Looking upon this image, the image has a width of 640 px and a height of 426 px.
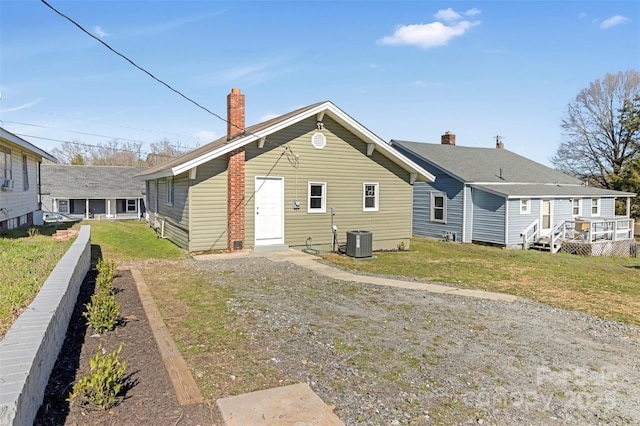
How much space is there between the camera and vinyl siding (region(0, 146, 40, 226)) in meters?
12.5

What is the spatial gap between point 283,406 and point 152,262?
834 cm

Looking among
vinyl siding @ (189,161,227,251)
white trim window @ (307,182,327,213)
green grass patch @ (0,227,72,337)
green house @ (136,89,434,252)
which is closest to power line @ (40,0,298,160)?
green house @ (136,89,434,252)

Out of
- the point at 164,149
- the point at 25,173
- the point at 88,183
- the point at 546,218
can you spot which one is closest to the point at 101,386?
the point at 25,173

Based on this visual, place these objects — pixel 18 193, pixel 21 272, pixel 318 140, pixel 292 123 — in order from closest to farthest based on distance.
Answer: pixel 21 272, pixel 292 123, pixel 318 140, pixel 18 193

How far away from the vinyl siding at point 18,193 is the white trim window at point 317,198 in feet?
30.2

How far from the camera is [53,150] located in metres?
53.8

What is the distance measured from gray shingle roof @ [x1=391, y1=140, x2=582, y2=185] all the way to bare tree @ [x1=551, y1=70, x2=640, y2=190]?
1179 cm

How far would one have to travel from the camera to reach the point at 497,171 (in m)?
22.5

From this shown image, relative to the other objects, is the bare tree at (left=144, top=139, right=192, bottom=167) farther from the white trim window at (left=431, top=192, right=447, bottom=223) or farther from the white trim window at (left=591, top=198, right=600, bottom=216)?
the white trim window at (left=591, top=198, right=600, bottom=216)

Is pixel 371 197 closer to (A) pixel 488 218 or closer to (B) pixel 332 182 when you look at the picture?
(B) pixel 332 182

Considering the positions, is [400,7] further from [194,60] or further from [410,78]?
[194,60]

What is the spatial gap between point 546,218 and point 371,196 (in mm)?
11506

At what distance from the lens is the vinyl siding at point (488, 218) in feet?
63.2

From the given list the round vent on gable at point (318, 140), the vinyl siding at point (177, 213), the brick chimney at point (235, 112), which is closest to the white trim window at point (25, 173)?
the vinyl siding at point (177, 213)
